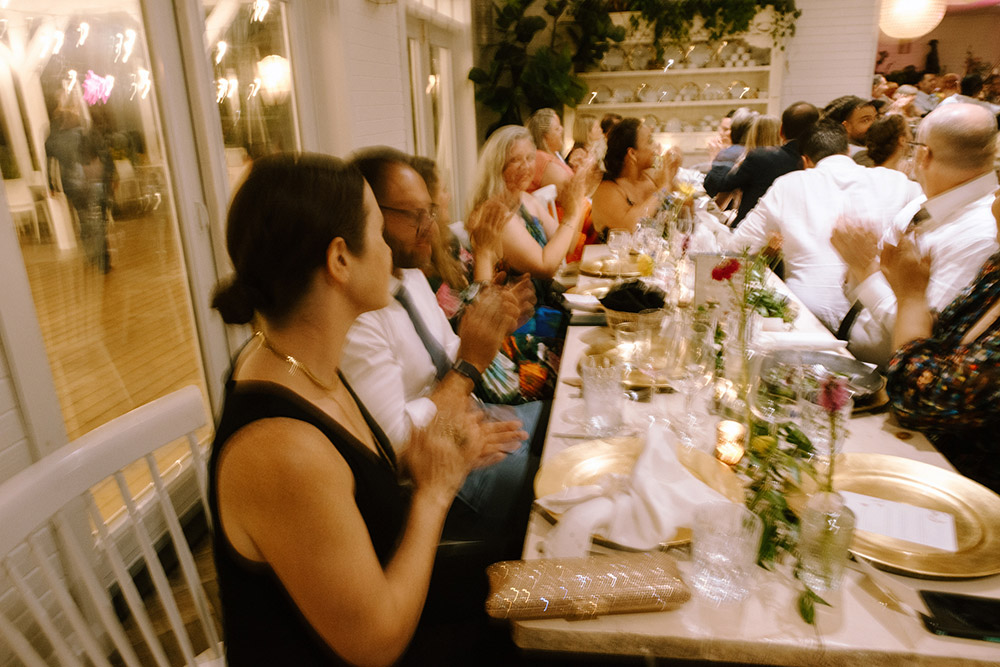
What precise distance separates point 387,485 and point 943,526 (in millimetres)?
947

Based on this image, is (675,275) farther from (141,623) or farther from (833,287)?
(141,623)

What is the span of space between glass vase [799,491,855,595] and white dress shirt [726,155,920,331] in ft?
7.41

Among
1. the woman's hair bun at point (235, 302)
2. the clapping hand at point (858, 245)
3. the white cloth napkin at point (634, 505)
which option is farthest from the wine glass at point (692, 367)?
the woman's hair bun at point (235, 302)

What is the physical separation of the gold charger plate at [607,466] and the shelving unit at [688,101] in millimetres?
6114

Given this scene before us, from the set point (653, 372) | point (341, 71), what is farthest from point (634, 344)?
point (341, 71)

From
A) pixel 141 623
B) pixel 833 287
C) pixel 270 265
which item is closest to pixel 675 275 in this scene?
pixel 833 287

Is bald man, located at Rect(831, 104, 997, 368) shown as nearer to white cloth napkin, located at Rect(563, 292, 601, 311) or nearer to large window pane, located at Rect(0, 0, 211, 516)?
white cloth napkin, located at Rect(563, 292, 601, 311)

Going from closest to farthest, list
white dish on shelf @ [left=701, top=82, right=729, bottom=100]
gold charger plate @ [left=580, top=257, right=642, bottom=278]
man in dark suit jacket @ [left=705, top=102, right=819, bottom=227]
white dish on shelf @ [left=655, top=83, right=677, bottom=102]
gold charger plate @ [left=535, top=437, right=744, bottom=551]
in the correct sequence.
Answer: gold charger plate @ [left=535, top=437, right=744, bottom=551], gold charger plate @ [left=580, top=257, right=642, bottom=278], man in dark suit jacket @ [left=705, top=102, right=819, bottom=227], white dish on shelf @ [left=701, top=82, right=729, bottom=100], white dish on shelf @ [left=655, top=83, right=677, bottom=102]

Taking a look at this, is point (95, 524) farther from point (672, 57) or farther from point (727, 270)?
point (672, 57)

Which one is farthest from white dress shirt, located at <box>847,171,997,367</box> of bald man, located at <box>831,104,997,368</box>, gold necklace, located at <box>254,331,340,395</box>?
gold necklace, located at <box>254,331,340,395</box>

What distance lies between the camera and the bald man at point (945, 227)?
2.14 metres

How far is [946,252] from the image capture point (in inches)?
87.1

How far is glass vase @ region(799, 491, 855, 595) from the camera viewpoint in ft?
3.14

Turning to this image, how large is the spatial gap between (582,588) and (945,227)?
204 centimetres
